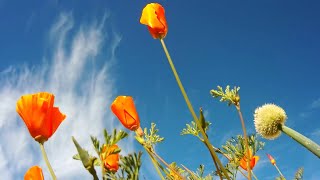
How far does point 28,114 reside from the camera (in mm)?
1432

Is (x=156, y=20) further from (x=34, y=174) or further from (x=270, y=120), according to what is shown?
(x=34, y=174)

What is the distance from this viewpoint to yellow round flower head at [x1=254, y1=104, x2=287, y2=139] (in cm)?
204

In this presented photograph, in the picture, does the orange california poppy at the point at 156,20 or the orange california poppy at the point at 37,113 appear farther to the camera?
the orange california poppy at the point at 156,20

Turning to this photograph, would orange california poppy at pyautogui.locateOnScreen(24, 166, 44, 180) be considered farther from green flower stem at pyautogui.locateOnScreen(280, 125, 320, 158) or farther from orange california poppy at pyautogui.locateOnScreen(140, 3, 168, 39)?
orange california poppy at pyautogui.locateOnScreen(140, 3, 168, 39)

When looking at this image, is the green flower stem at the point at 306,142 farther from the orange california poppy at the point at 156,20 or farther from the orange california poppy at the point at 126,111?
the orange california poppy at the point at 156,20

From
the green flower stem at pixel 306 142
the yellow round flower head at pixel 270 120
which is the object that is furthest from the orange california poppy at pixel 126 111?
the green flower stem at pixel 306 142

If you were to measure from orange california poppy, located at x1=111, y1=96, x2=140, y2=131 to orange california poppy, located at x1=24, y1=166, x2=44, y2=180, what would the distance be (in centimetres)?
71

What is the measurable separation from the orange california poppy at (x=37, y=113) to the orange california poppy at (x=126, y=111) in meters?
0.64

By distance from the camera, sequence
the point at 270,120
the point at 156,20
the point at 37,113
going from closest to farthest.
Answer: the point at 37,113 → the point at 270,120 → the point at 156,20

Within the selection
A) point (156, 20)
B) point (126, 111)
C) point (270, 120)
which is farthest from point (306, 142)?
point (156, 20)

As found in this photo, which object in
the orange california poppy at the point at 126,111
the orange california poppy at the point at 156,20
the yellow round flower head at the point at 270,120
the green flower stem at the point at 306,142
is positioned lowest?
the green flower stem at the point at 306,142

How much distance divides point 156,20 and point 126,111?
25.5 inches

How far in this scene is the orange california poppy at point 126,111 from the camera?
208 centimetres

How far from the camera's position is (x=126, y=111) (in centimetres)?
213
